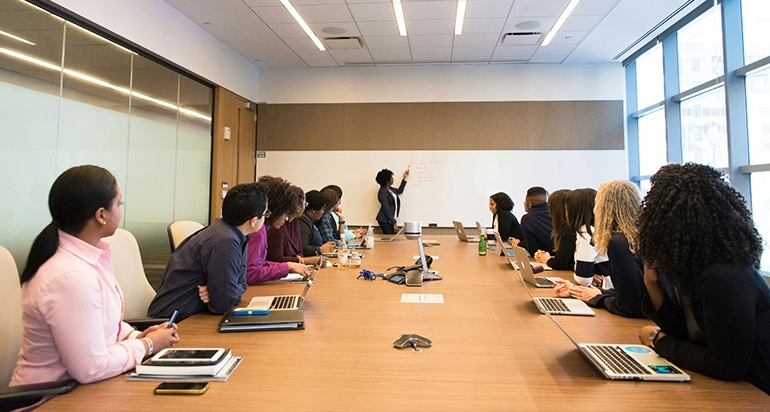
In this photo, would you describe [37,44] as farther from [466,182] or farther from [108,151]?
[466,182]

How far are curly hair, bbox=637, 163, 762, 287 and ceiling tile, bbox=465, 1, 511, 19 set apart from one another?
12.5ft

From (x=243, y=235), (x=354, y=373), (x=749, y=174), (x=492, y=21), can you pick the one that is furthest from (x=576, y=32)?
(x=354, y=373)

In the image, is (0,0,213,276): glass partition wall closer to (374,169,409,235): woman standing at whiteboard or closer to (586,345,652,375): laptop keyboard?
(374,169,409,235): woman standing at whiteboard

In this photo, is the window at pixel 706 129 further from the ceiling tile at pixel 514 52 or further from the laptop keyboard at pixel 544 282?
the laptop keyboard at pixel 544 282

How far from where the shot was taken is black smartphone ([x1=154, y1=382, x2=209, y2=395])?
3.53 feet

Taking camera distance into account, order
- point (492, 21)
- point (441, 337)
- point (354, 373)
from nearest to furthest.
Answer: point (354, 373)
point (441, 337)
point (492, 21)

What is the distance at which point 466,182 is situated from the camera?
268 inches

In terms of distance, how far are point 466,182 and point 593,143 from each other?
2.11 m

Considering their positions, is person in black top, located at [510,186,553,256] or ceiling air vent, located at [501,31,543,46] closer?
person in black top, located at [510,186,553,256]

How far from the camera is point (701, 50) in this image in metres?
4.77

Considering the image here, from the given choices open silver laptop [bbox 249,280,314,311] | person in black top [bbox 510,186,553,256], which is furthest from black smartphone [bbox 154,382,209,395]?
person in black top [bbox 510,186,553,256]

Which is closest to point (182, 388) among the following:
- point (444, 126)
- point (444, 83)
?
point (444, 126)

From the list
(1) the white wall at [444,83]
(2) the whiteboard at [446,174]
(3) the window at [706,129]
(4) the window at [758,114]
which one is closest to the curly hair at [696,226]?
(4) the window at [758,114]

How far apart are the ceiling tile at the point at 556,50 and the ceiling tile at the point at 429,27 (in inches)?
60.9
